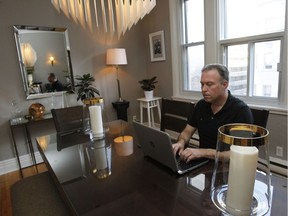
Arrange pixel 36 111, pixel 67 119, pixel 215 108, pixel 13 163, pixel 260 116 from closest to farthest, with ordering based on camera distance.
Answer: pixel 260 116 < pixel 215 108 < pixel 67 119 < pixel 36 111 < pixel 13 163

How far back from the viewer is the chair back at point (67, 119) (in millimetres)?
2041

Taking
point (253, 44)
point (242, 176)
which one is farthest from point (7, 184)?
point (253, 44)

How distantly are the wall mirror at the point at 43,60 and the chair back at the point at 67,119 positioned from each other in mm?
1178

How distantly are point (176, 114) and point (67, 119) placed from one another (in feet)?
3.60

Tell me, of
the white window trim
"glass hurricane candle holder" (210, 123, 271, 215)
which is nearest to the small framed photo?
the white window trim

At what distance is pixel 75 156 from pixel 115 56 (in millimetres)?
2348

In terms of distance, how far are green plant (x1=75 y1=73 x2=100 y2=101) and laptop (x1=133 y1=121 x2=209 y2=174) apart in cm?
222

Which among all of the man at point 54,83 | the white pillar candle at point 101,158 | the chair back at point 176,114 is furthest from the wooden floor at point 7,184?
the chair back at point 176,114

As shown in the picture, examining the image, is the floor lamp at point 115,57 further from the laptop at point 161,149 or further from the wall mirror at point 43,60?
the laptop at point 161,149

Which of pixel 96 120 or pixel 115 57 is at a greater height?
pixel 115 57

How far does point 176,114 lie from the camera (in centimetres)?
183

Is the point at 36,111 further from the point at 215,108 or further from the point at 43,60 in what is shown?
the point at 215,108

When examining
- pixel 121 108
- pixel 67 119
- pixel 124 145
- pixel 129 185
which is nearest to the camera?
pixel 129 185

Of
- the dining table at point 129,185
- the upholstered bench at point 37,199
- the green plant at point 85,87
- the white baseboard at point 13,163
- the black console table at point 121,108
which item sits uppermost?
the green plant at point 85,87
